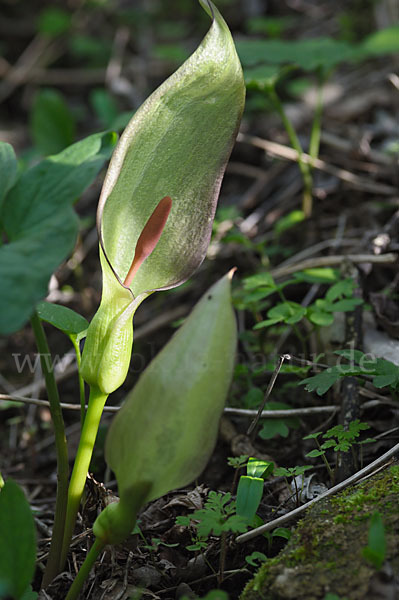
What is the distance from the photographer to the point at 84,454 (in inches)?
36.0

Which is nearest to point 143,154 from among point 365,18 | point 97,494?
point 97,494

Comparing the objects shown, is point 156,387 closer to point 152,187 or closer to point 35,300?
point 35,300

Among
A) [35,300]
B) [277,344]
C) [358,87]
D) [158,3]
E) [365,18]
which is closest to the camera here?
[35,300]

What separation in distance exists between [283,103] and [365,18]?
2.28 ft

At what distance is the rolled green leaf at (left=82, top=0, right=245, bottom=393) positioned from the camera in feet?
3.21

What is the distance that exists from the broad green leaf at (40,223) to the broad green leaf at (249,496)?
47 centimetres

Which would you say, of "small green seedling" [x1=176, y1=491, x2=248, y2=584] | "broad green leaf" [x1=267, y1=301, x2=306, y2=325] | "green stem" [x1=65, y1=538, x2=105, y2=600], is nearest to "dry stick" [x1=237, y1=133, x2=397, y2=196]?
"broad green leaf" [x1=267, y1=301, x2=306, y2=325]

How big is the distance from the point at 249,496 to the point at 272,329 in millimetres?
678

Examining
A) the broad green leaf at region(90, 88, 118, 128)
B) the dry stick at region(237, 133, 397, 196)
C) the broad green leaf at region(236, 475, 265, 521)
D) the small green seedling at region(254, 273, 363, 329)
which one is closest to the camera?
the broad green leaf at region(236, 475, 265, 521)

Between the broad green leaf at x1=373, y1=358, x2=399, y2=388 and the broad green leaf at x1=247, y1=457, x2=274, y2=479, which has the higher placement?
the broad green leaf at x1=373, y1=358, x2=399, y2=388

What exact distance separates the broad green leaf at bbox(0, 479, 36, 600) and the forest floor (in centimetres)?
16

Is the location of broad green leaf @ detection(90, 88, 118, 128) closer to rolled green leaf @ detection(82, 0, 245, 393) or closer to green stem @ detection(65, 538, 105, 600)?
rolled green leaf @ detection(82, 0, 245, 393)

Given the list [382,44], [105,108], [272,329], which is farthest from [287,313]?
[105,108]

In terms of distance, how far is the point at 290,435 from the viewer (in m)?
1.27
